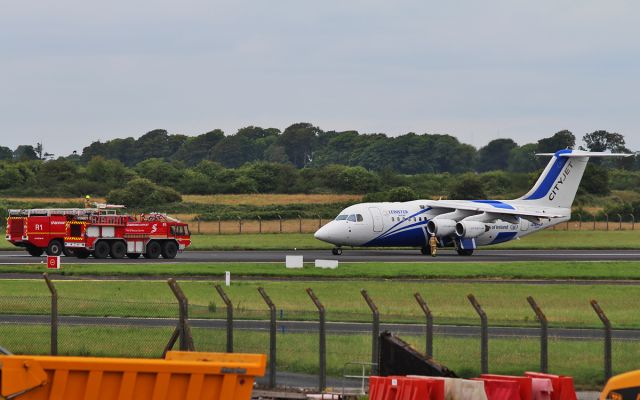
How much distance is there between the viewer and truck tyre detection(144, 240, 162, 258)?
211 feet

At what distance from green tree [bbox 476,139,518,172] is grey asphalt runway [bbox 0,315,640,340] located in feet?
310

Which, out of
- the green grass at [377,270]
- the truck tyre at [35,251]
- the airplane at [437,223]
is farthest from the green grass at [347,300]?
the truck tyre at [35,251]

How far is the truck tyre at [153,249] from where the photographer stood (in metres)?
64.2

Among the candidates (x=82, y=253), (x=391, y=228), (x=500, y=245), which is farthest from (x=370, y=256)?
(x=500, y=245)

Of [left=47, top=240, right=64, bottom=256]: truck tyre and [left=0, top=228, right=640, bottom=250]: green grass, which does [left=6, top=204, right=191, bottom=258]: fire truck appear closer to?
[left=47, top=240, right=64, bottom=256]: truck tyre

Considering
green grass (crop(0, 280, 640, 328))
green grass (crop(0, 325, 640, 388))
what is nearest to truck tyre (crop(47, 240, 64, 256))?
green grass (crop(0, 280, 640, 328))

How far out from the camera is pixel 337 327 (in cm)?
3077

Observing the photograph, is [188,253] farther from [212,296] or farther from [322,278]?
[212,296]

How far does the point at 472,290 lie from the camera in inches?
1738

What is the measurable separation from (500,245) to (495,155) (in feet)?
161

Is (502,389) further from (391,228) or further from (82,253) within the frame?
(391,228)

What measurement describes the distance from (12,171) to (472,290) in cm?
8844

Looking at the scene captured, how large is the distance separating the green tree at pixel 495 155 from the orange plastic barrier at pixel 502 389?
10720 cm

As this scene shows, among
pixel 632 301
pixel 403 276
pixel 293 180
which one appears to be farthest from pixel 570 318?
pixel 293 180
